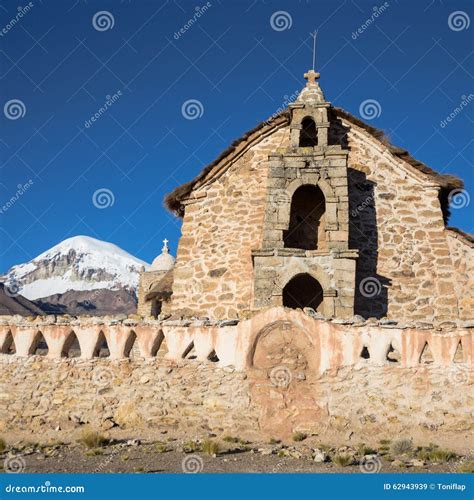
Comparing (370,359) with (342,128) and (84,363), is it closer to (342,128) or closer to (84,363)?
(84,363)

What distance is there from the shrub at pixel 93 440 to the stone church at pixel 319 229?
189 inches

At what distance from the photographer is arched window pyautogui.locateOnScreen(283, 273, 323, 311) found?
12.6 m

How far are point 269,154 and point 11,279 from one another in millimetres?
90131

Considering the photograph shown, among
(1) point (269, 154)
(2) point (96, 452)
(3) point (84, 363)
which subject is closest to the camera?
(2) point (96, 452)

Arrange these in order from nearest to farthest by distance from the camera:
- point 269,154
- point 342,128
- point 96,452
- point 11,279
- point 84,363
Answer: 1. point 96,452
2. point 84,363
3. point 269,154
4. point 342,128
5. point 11,279

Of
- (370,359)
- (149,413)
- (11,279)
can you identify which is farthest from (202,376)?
(11,279)

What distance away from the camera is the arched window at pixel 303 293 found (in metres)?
12.6

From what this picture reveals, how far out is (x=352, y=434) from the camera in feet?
23.3
